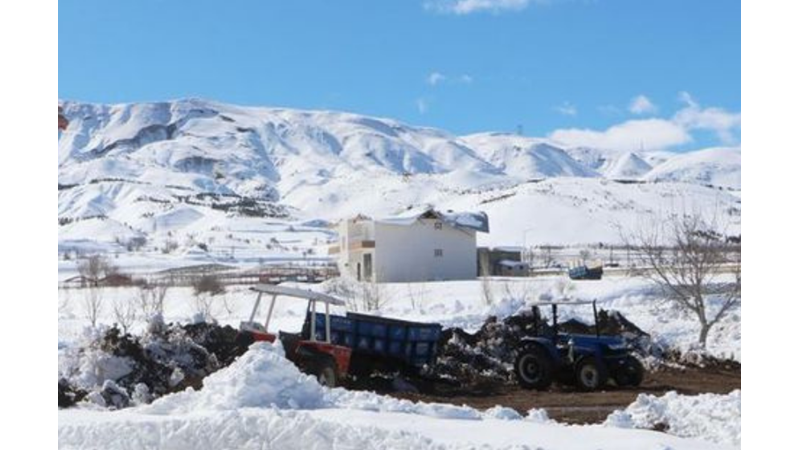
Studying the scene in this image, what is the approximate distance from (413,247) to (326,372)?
3426 centimetres

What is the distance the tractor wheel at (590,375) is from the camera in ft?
52.0

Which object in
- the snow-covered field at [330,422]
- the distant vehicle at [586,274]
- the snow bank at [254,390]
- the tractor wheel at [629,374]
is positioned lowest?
the tractor wheel at [629,374]

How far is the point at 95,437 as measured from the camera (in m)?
9.16

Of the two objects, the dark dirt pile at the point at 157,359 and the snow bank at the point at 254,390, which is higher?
the snow bank at the point at 254,390

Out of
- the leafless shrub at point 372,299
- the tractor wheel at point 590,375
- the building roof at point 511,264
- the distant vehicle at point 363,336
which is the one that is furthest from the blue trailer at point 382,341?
the building roof at point 511,264

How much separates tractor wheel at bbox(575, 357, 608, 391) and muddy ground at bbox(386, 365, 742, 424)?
0.17 metres

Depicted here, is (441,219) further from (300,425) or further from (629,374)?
(300,425)

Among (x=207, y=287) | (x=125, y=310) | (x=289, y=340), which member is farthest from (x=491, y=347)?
(x=207, y=287)

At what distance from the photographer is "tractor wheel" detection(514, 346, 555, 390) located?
53.3 ft

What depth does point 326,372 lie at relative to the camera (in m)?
15.3

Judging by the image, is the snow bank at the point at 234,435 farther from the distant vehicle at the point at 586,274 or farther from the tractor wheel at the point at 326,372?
the distant vehicle at the point at 586,274

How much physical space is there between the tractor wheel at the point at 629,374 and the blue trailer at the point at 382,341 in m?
3.23
